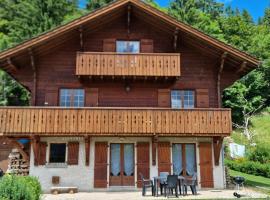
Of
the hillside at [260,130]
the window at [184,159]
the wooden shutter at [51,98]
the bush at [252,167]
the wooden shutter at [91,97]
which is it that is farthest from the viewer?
the hillside at [260,130]

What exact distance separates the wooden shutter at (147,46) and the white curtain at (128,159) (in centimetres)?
533

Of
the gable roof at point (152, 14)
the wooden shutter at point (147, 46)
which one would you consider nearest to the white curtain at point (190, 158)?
the gable roof at point (152, 14)

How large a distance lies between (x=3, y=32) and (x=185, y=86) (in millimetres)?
29346

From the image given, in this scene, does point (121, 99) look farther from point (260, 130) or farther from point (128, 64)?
point (260, 130)

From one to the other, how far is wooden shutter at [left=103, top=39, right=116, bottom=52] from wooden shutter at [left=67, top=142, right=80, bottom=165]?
5.41 m

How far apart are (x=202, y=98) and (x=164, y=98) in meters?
2.09

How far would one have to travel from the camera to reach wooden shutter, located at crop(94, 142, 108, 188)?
56.9 feet

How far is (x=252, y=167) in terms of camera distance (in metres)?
24.6

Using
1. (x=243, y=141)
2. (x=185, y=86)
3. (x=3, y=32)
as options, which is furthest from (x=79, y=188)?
(x=3, y=32)

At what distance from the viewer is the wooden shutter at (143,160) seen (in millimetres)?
17578

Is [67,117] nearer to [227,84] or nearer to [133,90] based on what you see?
[133,90]

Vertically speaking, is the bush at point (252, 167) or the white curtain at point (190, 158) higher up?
the white curtain at point (190, 158)

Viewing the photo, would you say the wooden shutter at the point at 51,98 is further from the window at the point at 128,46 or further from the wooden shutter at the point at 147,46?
the wooden shutter at the point at 147,46

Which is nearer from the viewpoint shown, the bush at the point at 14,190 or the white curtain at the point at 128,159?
the bush at the point at 14,190
